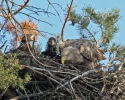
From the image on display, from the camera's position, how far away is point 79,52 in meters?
5.90

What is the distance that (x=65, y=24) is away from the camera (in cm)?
501

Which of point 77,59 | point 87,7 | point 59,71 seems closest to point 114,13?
point 87,7

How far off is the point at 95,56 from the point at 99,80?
3.99ft

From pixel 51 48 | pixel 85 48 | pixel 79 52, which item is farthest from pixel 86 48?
pixel 51 48

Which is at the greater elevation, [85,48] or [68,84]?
[85,48]

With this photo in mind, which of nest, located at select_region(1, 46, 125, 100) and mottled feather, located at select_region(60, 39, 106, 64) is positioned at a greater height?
mottled feather, located at select_region(60, 39, 106, 64)

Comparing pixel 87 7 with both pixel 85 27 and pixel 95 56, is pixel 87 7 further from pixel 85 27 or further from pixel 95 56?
pixel 95 56

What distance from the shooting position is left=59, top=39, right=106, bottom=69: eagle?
5809 millimetres

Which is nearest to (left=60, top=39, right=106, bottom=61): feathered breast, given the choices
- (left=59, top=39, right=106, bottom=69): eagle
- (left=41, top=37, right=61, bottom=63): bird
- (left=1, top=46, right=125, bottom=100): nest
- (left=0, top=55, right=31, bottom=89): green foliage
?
(left=59, top=39, right=106, bottom=69): eagle

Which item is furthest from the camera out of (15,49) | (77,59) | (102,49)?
(102,49)

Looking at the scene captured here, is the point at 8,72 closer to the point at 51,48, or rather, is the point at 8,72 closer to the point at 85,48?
the point at 85,48

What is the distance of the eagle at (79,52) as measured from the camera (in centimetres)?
581

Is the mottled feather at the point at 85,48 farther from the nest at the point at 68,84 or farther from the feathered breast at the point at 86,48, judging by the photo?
the nest at the point at 68,84

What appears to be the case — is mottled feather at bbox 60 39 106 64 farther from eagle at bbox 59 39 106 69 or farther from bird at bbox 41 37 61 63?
bird at bbox 41 37 61 63
